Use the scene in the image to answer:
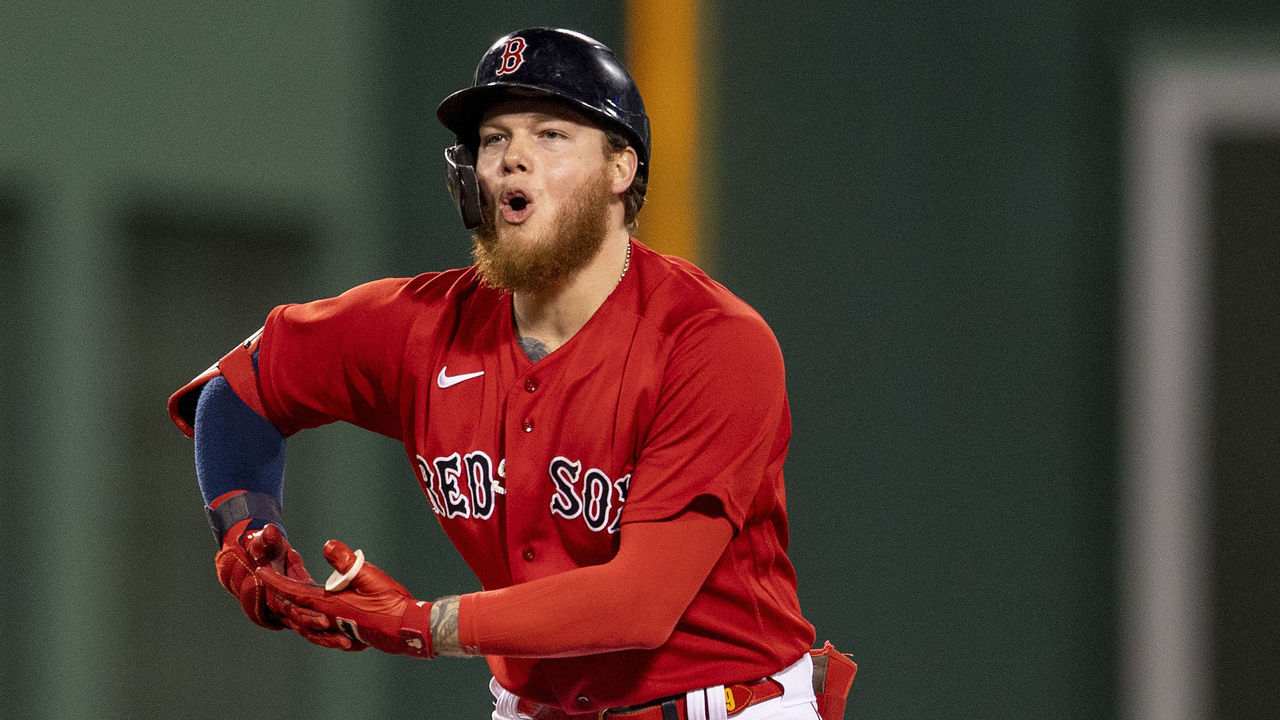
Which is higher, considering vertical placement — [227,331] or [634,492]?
[227,331]

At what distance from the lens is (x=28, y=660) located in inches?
211

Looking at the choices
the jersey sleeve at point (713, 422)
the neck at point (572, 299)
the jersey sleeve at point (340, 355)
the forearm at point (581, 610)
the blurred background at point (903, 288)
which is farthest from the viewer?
the blurred background at point (903, 288)

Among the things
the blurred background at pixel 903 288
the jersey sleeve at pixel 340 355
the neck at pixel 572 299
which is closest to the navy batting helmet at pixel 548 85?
the neck at pixel 572 299

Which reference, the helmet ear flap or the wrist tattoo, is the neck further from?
the wrist tattoo

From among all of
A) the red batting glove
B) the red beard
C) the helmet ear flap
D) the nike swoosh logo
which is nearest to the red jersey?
the nike swoosh logo

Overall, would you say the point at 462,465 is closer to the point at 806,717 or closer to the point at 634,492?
the point at 634,492

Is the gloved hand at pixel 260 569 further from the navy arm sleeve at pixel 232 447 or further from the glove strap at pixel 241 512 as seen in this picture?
the navy arm sleeve at pixel 232 447

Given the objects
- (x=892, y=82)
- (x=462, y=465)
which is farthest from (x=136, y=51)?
(x=462, y=465)

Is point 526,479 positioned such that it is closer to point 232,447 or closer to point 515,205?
point 515,205

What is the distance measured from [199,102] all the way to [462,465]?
11.6 ft

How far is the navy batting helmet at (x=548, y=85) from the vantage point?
2670 mm

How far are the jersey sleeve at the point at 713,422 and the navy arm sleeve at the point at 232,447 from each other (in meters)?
0.84

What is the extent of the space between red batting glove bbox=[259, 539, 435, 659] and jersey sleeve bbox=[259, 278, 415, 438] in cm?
57

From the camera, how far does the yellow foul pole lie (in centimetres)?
588
